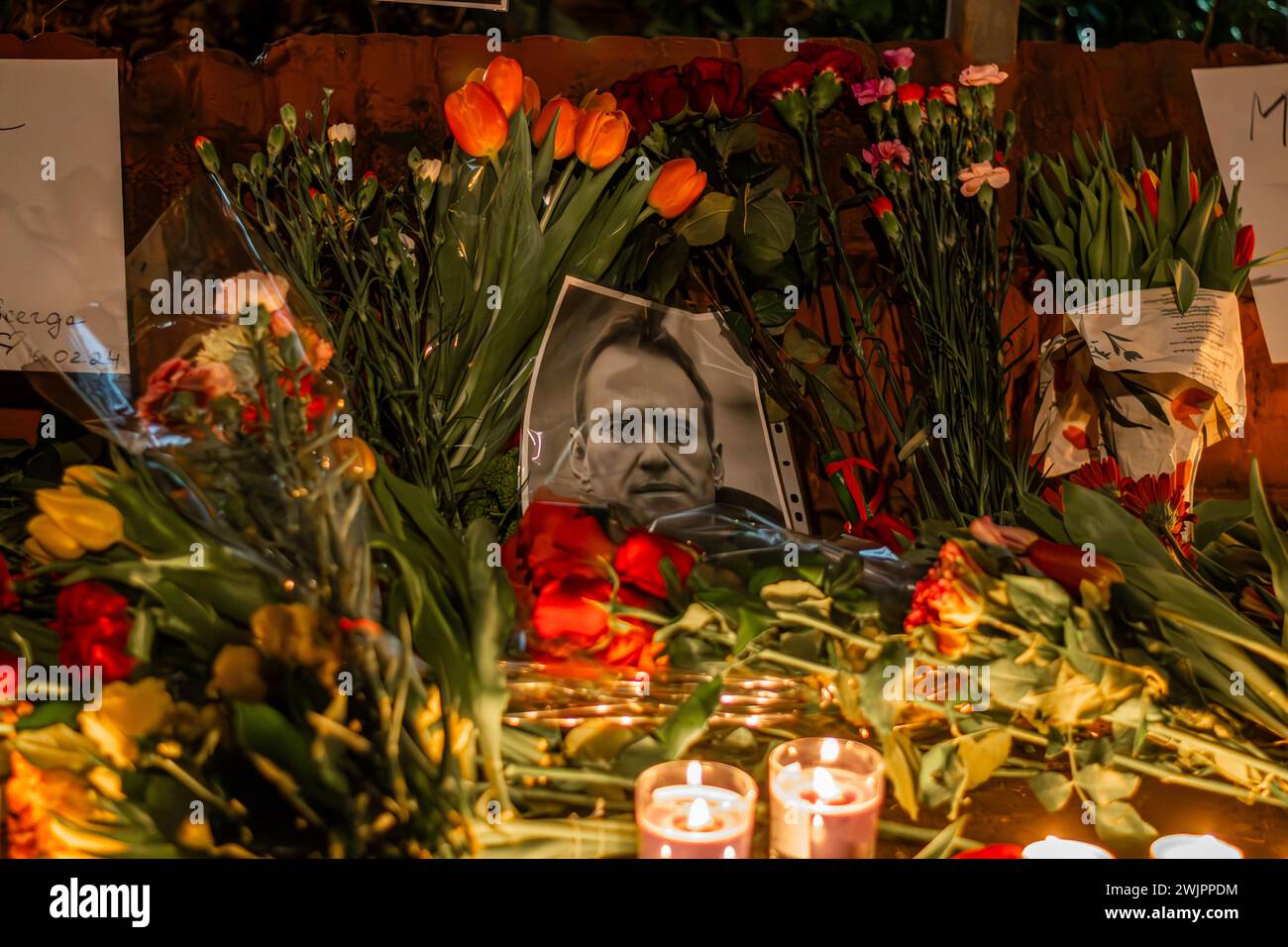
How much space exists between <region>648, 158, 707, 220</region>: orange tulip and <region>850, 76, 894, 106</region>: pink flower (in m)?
0.20

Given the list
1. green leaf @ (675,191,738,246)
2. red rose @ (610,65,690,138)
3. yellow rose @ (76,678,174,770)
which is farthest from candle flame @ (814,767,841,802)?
red rose @ (610,65,690,138)

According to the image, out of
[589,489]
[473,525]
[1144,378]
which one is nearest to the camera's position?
[473,525]

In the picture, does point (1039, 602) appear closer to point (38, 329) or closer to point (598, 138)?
point (598, 138)

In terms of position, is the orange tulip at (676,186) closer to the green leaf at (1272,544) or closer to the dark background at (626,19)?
the dark background at (626,19)

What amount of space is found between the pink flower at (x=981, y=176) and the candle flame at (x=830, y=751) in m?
0.62

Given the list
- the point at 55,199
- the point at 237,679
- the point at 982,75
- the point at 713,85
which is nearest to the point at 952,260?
the point at 982,75

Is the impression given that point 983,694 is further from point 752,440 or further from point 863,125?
point 863,125

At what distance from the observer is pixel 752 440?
3.10 ft

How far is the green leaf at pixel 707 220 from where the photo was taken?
97cm

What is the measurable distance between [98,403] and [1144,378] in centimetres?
88

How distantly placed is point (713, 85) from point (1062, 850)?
0.75 m

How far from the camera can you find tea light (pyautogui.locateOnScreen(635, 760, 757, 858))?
Result: 0.52 m

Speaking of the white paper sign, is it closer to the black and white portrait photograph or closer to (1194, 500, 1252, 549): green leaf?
(1194, 500, 1252, 549): green leaf

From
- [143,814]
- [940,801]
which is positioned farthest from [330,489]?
[940,801]
